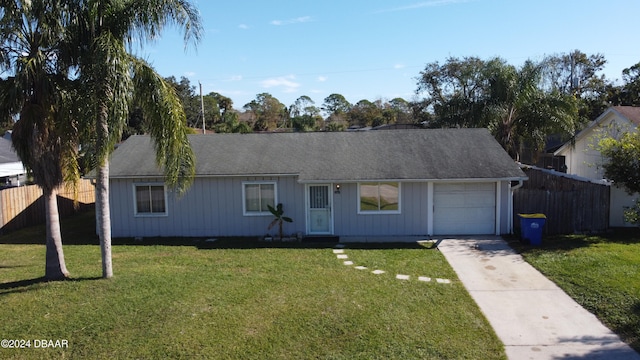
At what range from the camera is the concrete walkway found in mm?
6602

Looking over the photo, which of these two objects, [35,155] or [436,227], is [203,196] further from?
[436,227]

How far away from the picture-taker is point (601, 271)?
9.91 m

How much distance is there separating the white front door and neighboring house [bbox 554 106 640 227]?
338 inches

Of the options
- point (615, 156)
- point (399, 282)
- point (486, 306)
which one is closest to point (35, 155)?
point (399, 282)

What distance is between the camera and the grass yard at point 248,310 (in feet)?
21.8

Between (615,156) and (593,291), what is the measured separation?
6071mm

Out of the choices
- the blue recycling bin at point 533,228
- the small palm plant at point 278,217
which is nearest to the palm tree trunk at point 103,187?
the small palm plant at point 278,217

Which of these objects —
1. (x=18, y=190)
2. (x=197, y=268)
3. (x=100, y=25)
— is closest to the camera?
(x=100, y=25)

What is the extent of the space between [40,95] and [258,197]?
7357 millimetres

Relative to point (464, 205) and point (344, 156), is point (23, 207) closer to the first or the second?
point (344, 156)

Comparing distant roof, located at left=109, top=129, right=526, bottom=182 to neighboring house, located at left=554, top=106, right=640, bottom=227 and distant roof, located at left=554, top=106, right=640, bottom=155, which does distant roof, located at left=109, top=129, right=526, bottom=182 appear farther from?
distant roof, located at left=554, top=106, right=640, bottom=155

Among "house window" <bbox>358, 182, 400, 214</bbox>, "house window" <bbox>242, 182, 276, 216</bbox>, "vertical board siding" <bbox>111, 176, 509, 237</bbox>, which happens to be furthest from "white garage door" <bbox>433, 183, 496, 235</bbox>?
"house window" <bbox>242, 182, 276, 216</bbox>

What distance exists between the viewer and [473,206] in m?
14.7

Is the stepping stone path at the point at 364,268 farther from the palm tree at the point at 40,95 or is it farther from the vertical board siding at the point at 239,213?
the palm tree at the point at 40,95
